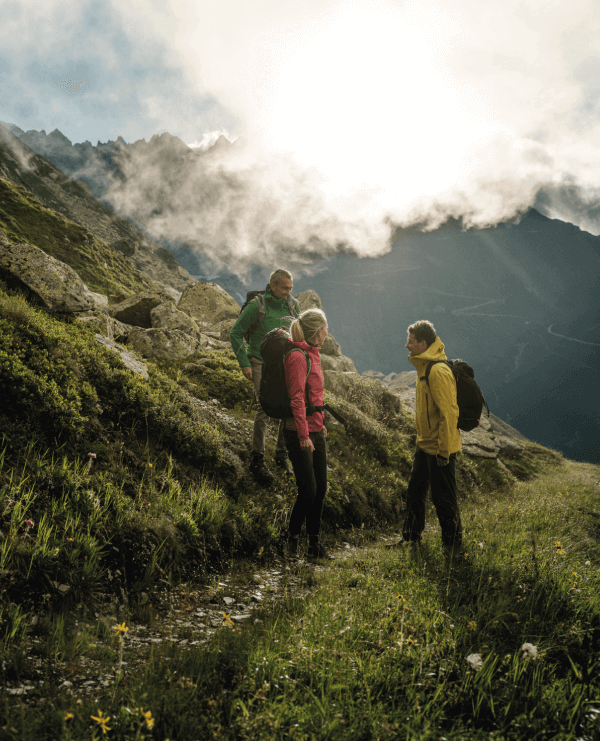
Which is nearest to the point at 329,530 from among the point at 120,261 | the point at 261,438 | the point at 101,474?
the point at 261,438

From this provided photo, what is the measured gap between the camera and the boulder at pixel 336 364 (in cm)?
1931

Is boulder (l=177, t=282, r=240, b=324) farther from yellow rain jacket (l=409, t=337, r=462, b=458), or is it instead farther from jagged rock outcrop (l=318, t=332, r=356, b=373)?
yellow rain jacket (l=409, t=337, r=462, b=458)

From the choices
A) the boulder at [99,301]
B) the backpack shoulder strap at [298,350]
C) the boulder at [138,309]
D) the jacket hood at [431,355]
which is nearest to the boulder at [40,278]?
the boulder at [99,301]

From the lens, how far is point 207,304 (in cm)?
2595

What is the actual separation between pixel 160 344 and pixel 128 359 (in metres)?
3.21

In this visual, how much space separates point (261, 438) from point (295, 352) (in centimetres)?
263

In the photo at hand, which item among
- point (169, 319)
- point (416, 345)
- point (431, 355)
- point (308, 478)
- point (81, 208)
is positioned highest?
point (81, 208)

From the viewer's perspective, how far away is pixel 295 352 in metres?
5.00

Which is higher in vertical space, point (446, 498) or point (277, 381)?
point (277, 381)

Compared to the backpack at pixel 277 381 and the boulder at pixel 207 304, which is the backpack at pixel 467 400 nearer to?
the backpack at pixel 277 381

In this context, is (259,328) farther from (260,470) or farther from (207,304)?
(207,304)

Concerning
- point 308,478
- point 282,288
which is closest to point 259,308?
point 282,288

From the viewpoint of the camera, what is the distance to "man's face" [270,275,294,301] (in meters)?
7.03

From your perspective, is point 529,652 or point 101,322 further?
point 101,322
